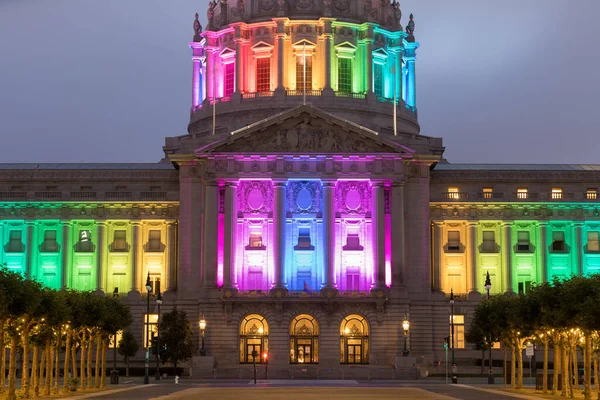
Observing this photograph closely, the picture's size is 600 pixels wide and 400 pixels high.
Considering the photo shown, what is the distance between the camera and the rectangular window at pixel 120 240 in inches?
5079

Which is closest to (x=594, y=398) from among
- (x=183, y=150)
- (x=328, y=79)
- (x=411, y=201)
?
(x=411, y=201)

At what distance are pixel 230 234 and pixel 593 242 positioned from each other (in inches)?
1637

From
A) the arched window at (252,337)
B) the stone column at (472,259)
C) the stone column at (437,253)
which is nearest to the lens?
the arched window at (252,337)

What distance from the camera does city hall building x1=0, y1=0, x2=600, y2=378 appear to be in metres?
119

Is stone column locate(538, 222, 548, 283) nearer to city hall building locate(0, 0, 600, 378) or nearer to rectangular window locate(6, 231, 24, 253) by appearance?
city hall building locate(0, 0, 600, 378)

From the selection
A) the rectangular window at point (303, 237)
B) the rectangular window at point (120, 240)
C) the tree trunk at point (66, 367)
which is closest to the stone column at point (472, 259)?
the rectangular window at point (303, 237)

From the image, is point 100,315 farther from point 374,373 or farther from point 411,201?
point 411,201

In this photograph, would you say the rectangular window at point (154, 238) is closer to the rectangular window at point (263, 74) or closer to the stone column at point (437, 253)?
the rectangular window at point (263, 74)

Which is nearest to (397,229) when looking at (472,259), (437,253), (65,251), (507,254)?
(437,253)

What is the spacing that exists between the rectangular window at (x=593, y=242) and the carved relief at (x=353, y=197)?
26.7 meters

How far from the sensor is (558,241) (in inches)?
5148

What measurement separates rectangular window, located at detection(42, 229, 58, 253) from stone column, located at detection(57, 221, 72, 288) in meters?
1.43

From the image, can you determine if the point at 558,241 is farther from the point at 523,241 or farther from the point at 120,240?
the point at 120,240

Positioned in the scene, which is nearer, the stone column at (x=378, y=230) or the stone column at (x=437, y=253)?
the stone column at (x=378, y=230)
